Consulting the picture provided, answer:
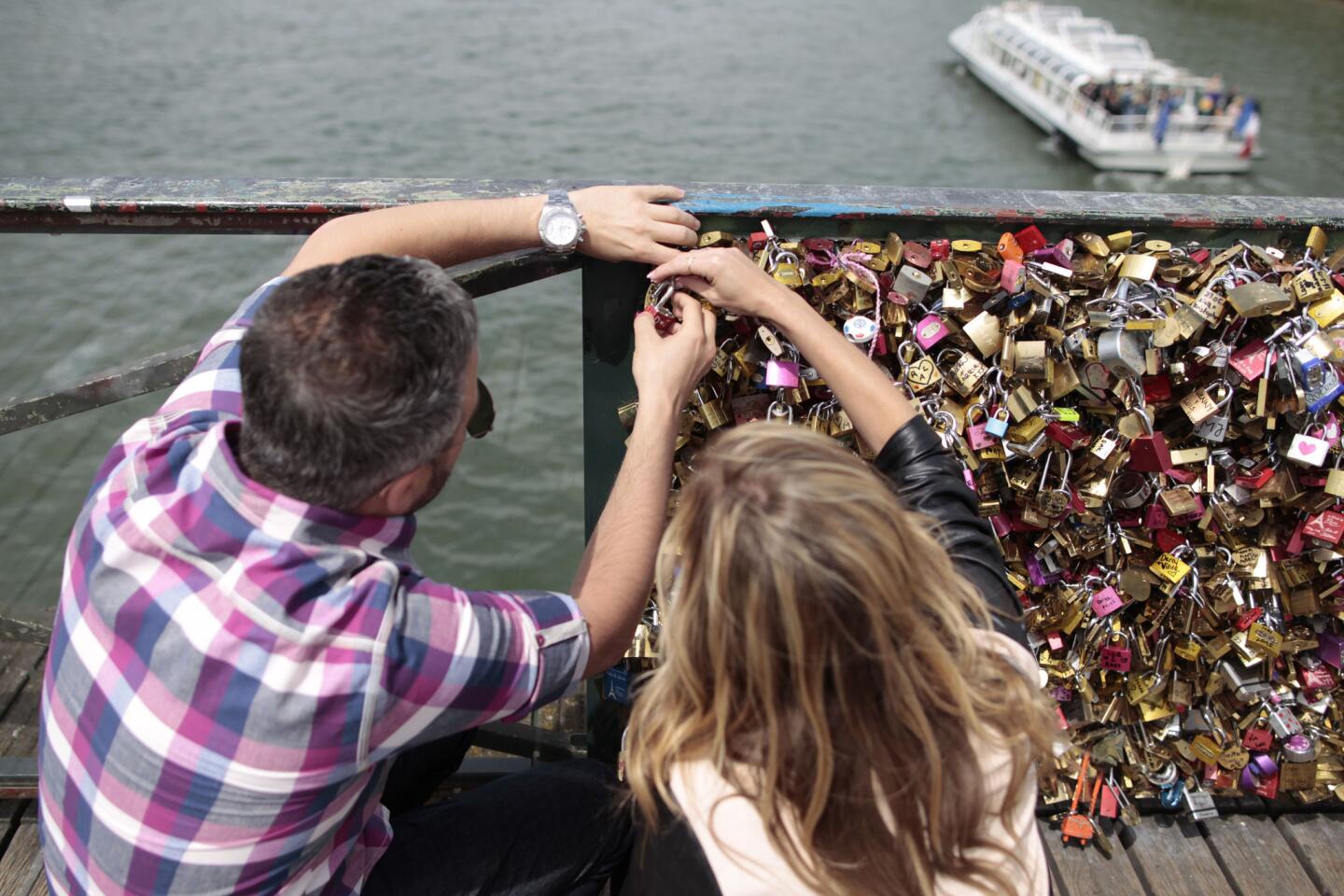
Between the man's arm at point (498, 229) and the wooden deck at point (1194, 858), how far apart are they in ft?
5.06

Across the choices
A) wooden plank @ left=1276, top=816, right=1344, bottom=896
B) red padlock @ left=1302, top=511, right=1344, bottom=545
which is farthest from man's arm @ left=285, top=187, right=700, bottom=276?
wooden plank @ left=1276, top=816, right=1344, bottom=896

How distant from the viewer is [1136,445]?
6.69 feet

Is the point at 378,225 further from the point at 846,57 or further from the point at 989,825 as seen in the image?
the point at 846,57

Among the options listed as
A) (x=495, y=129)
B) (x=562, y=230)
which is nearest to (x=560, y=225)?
(x=562, y=230)

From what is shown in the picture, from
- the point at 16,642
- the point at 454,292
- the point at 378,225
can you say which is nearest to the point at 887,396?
the point at 454,292

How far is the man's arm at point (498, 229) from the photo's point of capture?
1676mm

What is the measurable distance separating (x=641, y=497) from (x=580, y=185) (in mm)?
746

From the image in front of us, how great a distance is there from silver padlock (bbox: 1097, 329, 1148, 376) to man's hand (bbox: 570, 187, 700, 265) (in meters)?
0.82

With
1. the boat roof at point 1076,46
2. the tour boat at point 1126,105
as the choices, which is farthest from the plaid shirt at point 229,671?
the boat roof at point 1076,46

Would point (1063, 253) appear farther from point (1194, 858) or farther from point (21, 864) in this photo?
point (21, 864)

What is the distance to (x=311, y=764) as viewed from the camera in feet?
4.12

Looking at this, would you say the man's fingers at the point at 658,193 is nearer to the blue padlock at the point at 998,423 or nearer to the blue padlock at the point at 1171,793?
the blue padlock at the point at 998,423

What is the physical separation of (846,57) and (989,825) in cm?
2695

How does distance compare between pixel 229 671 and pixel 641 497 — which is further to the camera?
pixel 641 497
